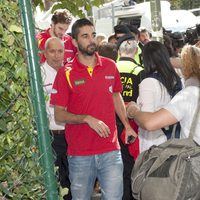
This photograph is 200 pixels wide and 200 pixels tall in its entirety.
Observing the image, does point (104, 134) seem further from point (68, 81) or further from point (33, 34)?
point (33, 34)

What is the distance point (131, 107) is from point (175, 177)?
2.73 ft

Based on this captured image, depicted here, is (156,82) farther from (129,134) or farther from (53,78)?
(53,78)

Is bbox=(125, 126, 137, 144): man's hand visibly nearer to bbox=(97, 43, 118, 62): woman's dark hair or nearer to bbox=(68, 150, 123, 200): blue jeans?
bbox=(68, 150, 123, 200): blue jeans

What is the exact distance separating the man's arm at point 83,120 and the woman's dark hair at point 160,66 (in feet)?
2.54

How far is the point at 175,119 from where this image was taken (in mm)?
3691

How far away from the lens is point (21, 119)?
99.3 inches

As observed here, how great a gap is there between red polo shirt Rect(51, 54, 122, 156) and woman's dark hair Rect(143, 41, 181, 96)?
448mm

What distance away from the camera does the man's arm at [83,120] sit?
4.46 metres

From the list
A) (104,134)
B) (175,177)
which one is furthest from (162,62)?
(175,177)

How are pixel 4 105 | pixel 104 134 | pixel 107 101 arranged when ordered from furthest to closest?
1. pixel 107 101
2. pixel 104 134
3. pixel 4 105

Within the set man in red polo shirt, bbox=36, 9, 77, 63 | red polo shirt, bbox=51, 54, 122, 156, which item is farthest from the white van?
red polo shirt, bbox=51, 54, 122, 156

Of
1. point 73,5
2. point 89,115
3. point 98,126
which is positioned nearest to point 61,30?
point 89,115

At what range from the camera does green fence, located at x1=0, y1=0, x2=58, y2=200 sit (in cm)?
243

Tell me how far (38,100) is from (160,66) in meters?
2.54
